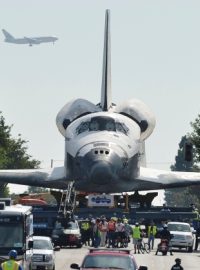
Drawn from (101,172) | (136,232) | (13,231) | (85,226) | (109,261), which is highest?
(101,172)

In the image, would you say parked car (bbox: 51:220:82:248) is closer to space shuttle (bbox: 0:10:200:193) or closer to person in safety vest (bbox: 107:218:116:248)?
person in safety vest (bbox: 107:218:116:248)

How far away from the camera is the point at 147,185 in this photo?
74750 millimetres

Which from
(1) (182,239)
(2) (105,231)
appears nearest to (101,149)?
(2) (105,231)

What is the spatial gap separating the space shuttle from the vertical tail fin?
0.46 feet

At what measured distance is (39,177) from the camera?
251ft

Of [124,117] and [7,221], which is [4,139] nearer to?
[124,117]

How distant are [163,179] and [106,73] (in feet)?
48.7

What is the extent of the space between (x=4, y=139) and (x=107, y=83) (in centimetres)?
3397

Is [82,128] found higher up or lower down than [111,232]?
higher up

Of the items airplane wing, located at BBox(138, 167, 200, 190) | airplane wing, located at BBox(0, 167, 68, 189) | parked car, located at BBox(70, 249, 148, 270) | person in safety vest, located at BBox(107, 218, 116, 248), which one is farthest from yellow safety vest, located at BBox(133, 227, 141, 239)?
parked car, located at BBox(70, 249, 148, 270)

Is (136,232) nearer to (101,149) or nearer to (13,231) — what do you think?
(101,149)

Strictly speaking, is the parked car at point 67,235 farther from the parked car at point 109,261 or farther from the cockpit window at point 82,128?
the parked car at point 109,261

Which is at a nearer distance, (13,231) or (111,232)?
(13,231)

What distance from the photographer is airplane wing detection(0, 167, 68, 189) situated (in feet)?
247
